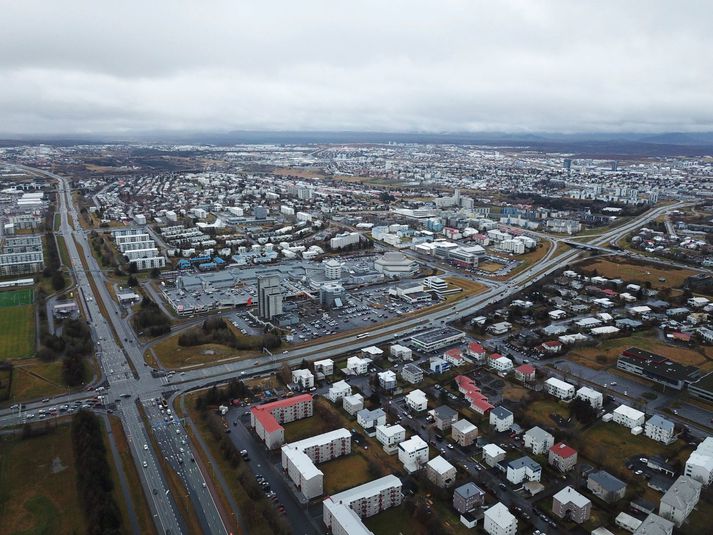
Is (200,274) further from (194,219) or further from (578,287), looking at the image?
(578,287)

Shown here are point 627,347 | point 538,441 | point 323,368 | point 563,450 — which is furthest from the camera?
point 627,347

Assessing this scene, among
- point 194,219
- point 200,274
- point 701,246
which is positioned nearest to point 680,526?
point 200,274

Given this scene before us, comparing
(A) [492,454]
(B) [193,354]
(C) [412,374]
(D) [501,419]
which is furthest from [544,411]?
(B) [193,354]

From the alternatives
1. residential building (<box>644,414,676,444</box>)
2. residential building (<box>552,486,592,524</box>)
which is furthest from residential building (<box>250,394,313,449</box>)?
residential building (<box>644,414,676,444</box>)

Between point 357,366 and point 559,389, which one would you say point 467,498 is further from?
point 357,366

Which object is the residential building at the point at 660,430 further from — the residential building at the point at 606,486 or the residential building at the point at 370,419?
the residential building at the point at 370,419

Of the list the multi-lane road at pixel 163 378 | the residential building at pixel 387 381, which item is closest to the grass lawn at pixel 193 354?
the multi-lane road at pixel 163 378
